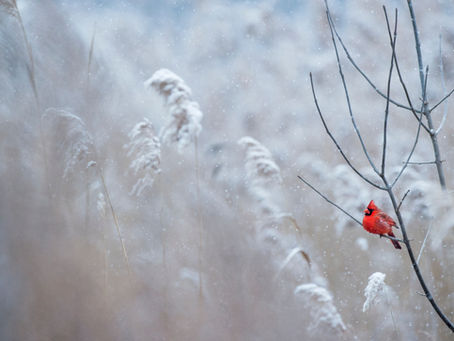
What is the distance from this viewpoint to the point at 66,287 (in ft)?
4.47

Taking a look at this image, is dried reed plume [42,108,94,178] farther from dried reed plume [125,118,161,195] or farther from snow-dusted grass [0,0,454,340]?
dried reed plume [125,118,161,195]

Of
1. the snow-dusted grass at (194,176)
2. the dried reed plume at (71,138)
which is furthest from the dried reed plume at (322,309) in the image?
the dried reed plume at (71,138)

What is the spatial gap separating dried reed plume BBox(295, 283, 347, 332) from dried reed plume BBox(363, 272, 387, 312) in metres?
0.09

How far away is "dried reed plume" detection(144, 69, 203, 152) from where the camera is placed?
1321 millimetres

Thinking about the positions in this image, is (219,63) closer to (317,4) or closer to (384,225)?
(317,4)

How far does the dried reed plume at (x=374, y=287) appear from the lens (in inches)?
47.5

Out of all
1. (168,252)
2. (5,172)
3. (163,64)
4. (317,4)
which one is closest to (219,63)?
(163,64)

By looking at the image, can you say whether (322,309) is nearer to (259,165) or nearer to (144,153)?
(259,165)

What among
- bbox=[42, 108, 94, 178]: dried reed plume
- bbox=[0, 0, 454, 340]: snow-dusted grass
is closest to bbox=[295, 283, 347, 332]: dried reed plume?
bbox=[0, 0, 454, 340]: snow-dusted grass

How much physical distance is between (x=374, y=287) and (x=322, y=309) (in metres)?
0.18

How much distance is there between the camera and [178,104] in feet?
4.35

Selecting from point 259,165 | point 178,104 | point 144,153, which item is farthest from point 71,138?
point 259,165

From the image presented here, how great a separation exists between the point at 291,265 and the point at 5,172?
0.99m

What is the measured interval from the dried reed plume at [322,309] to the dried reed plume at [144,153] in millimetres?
611
